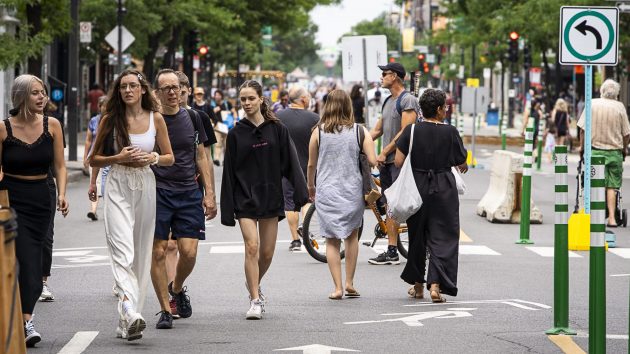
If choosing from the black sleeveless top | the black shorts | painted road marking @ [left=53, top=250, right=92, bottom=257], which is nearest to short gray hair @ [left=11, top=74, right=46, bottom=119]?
the black sleeveless top

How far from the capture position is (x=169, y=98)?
10539 mm

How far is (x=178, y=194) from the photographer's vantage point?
10.4 m

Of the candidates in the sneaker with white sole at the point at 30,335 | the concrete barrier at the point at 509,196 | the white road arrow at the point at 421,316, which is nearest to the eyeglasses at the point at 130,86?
the sneaker with white sole at the point at 30,335

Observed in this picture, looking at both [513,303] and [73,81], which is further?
[73,81]

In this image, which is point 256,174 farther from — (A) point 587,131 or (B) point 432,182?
(A) point 587,131

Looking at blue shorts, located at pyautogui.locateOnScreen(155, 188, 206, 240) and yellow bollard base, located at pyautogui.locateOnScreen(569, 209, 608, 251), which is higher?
blue shorts, located at pyautogui.locateOnScreen(155, 188, 206, 240)

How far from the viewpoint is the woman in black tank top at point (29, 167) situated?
374 inches

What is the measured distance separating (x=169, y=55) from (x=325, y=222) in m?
41.0

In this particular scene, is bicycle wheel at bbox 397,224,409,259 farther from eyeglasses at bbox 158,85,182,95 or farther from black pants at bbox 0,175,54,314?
black pants at bbox 0,175,54,314

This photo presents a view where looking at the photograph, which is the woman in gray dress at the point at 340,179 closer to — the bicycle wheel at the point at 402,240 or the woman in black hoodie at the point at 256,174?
the woman in black hoodie at the point at 256,174

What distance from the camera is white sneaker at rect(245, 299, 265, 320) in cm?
1077

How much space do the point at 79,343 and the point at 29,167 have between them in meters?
1.19

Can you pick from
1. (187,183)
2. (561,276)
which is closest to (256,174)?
(187,183)

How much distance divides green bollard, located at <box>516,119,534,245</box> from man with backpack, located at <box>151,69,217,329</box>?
21.8 feet
